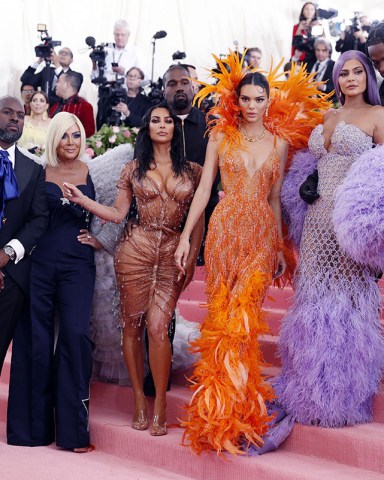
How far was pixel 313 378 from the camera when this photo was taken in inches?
171

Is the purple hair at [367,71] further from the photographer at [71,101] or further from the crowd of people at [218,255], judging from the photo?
the photographer at [71,101]

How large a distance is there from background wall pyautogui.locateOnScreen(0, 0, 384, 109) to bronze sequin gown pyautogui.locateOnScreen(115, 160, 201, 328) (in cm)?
906

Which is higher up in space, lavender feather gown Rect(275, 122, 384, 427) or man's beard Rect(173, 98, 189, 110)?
man's beard Rect(173, 98, 189, 110)

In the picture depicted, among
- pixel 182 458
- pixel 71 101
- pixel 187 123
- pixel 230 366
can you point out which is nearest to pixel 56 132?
pixel 187 123

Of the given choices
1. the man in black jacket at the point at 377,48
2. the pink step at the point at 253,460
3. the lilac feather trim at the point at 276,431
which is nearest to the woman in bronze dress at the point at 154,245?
the pink step at the point at 253,460

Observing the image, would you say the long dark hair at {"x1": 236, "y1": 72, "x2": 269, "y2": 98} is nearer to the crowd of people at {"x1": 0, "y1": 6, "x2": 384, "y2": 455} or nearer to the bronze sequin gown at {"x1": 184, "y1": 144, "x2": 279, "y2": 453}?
the crowd of people at {"x1": 0, "y1": 6, "x2": 384, "y2": 455}

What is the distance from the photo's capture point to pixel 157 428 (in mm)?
4688

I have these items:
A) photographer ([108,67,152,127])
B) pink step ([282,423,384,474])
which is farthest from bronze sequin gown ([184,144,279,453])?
photographer ([108,67,152,127])

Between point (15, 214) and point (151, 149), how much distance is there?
0.89 m

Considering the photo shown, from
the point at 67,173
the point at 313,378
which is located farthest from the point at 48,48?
the point at 313,378

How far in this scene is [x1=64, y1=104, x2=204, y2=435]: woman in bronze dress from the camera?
4742 mm

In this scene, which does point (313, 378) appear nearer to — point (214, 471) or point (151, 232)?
point (214, 471)

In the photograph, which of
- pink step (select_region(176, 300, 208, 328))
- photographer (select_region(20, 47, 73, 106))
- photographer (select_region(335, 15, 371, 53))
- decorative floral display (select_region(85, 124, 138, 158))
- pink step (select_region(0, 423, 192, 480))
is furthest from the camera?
photographer (select_region(20, 47, 73, 106))

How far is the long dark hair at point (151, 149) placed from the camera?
191 inches
